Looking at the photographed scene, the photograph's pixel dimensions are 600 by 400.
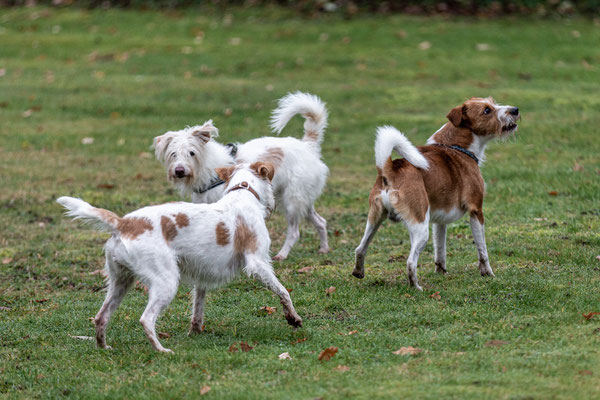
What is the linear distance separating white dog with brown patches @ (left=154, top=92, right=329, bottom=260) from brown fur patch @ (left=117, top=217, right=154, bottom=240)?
262 cm

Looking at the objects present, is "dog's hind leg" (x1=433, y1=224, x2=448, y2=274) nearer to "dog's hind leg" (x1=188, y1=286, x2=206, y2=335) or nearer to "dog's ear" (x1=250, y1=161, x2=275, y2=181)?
"dog's ear" (x1=250, y1=161, x2=275, y2=181)

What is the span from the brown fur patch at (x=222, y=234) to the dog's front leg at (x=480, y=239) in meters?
2.49

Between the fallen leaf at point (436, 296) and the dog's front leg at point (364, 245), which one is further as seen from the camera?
the dog's front leg at point (364, 245)

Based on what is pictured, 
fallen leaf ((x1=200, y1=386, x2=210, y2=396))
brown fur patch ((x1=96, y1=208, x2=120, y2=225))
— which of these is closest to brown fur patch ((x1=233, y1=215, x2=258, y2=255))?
brown fur patch ((x1=96, y1=208, x2=120, y2=225))

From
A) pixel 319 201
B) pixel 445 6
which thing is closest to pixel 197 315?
pixel 319 201

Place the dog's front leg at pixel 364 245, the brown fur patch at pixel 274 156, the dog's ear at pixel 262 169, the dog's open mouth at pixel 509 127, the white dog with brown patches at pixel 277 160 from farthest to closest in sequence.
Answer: the brown fur patch at pixel 274 156 < the white dog with brown patches at pixel 277 160 < the dog's open mouth at pixel 509 127 < the dog's front leg at pixel 364 245 < the dog's ear at pixel 262 169

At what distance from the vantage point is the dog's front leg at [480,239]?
7.46m

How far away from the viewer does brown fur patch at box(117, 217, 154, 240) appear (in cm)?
583

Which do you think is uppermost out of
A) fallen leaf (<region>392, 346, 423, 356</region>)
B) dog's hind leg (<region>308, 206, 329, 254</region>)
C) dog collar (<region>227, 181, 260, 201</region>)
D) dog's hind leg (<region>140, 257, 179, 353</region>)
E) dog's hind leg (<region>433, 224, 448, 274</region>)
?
dog collar (<region>227, 181, 260, 201</region>)

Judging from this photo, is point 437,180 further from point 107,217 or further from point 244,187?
A: point 107,217

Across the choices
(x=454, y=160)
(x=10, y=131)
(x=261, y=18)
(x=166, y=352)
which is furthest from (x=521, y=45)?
(x=166, y=352)

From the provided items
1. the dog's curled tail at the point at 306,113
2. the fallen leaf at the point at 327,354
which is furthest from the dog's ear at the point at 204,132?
the fallen leaf at the point at 327,354

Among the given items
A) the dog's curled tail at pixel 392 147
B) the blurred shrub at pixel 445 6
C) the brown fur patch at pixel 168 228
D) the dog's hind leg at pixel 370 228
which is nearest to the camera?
the brown fur patch at pixel 168 228

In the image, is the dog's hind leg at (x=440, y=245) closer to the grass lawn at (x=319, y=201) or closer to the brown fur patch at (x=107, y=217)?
the grass lawn at (x=319, y=201)
